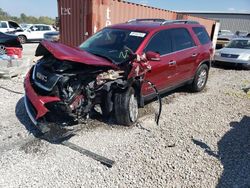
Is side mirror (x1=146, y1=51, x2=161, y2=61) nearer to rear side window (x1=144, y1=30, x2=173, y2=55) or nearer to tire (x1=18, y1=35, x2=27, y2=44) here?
rear side window (x1=144, y1=30, x2=173, y2=55)

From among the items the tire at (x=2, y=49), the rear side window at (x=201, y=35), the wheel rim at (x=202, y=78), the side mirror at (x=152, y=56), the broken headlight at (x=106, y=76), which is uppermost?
the rear side window at (x=201, y=35)

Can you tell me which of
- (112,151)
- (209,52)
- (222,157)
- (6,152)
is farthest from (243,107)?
(6,152)

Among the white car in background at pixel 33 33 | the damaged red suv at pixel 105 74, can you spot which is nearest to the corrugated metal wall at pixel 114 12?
the damaged red suv at pixel 105 74

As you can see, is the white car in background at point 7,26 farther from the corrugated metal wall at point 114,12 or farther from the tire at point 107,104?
the tire at point 107,104

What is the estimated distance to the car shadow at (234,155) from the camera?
3297 millimetres

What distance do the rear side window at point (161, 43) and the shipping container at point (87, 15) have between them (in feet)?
12.4

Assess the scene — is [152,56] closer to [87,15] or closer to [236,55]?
[87,15]

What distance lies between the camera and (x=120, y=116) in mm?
4461

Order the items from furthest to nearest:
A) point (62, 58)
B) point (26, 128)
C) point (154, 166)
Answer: point (26, 128)
point (62, 58)
point (154, 166)

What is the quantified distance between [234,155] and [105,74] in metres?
2.24

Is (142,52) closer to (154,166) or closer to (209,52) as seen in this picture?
(154,166)

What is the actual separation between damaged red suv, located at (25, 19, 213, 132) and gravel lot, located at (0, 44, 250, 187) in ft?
1.24

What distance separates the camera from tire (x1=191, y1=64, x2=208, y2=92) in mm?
6927

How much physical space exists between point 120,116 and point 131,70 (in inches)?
31.0
